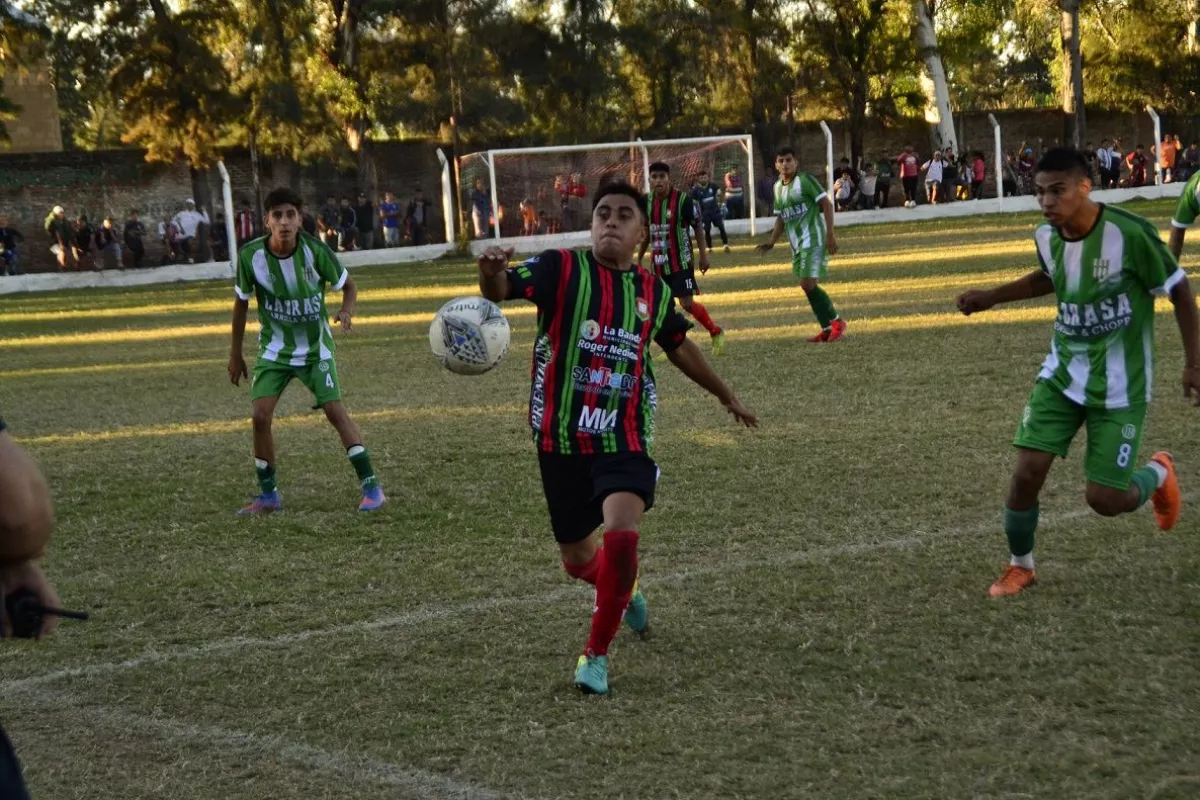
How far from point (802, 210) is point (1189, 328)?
31.5 ft

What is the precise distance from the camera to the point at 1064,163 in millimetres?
5875

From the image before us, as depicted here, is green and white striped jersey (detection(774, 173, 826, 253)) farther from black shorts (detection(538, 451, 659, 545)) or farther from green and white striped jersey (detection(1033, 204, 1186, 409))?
black shorts (detection(538, 451, 659, 545))

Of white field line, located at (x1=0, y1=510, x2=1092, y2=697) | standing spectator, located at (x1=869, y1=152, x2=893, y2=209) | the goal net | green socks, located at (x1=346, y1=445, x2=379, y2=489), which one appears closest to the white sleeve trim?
white field line, located at (x1=0, y1=510, x2=1092, y2=697)

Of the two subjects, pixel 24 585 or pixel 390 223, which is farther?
pixel 390 223

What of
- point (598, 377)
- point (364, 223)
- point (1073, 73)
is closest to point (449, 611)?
point (598, 377)

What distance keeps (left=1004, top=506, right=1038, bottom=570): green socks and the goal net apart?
2699 centimetres

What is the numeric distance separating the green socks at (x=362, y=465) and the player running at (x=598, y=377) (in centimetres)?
306

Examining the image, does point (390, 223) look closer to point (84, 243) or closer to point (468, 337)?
point (84, 243)

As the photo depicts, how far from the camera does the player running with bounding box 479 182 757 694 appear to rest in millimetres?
5227

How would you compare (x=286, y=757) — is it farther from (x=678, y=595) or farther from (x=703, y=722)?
(x=678, y=595)

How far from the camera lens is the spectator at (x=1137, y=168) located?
138 ft

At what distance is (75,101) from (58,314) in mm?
40367

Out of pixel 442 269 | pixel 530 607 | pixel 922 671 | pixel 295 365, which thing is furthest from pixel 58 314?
pixel 922 671

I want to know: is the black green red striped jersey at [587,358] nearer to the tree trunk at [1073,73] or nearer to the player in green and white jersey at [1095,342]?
the player in green and white jersey at [1095,342]
